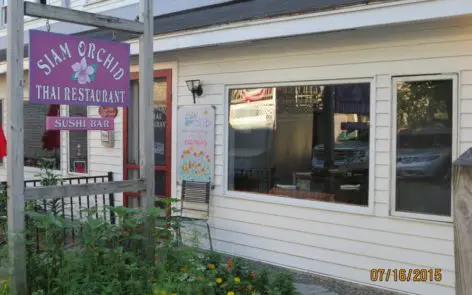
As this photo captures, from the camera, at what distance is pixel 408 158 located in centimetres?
491

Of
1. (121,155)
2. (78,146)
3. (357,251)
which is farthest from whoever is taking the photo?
(78,146)

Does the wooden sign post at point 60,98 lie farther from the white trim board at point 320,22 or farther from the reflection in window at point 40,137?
the reflection in window at point 40,137

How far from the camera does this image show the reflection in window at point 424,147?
4680 millimetres

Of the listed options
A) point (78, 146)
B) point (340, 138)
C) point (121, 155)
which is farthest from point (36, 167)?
point (340, 138)

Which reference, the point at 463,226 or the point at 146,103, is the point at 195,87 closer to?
the point at 146,103

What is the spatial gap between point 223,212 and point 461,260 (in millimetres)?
4517

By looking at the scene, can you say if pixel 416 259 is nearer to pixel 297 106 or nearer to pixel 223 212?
pixel 297 106

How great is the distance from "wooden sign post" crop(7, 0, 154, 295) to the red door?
8.84 ft

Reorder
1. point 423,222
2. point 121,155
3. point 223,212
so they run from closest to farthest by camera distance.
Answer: point 423,222 < point 223,212 < point 121,155

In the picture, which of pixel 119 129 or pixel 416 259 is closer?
pixel 416 259

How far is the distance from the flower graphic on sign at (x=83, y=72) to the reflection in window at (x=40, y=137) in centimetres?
548

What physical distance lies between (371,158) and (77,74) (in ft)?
9.40

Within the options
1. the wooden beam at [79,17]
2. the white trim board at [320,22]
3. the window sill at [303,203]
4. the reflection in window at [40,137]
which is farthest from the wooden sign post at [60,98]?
the reflection in window at [40,137]
